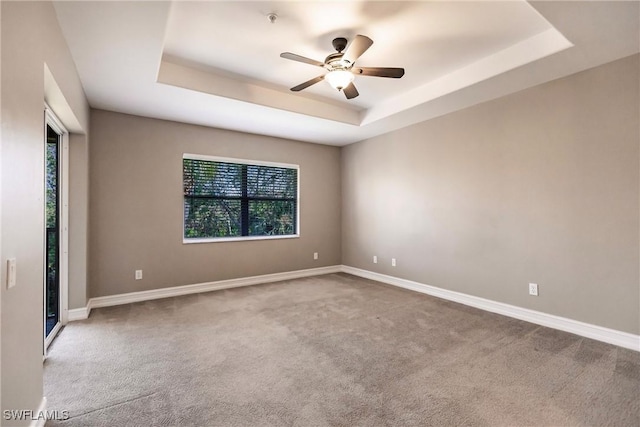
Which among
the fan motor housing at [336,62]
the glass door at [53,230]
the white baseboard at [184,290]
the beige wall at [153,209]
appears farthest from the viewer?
the beige wall at [153,209]

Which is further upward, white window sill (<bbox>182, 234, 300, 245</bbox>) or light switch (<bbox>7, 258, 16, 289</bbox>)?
light switch (<bbox>7, 258, 16, 289</bbox>)

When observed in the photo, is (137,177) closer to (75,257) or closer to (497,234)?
(75,257)

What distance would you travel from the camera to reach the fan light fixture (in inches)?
104

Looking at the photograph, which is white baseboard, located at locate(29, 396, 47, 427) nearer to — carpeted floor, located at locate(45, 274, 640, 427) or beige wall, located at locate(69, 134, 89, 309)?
carpeted floor, located at locate(45, 274, 640, 427)

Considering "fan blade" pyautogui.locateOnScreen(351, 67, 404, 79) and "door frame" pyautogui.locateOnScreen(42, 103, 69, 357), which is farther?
"door frame" pyautogui.locateOnScreen(42, 103, 69, 357)

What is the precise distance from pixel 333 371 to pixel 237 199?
10.9 ft

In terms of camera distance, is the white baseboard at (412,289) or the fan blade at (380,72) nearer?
the fan blade at (380,72)

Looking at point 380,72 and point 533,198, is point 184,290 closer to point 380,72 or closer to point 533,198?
point 380,72

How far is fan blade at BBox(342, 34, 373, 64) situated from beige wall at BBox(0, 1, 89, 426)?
1.87 meters

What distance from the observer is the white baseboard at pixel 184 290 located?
3.61 metres

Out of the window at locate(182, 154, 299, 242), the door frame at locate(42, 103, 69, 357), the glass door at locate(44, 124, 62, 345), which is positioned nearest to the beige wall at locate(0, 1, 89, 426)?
the glass door at locate(44, 124, 62, 345)

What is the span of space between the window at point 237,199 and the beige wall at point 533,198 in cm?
180

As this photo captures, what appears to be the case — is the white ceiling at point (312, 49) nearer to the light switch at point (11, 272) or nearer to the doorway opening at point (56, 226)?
the doorway opening at point (56, 226)

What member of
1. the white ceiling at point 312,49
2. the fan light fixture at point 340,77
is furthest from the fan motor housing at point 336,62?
the white ceiling at point 312,49
